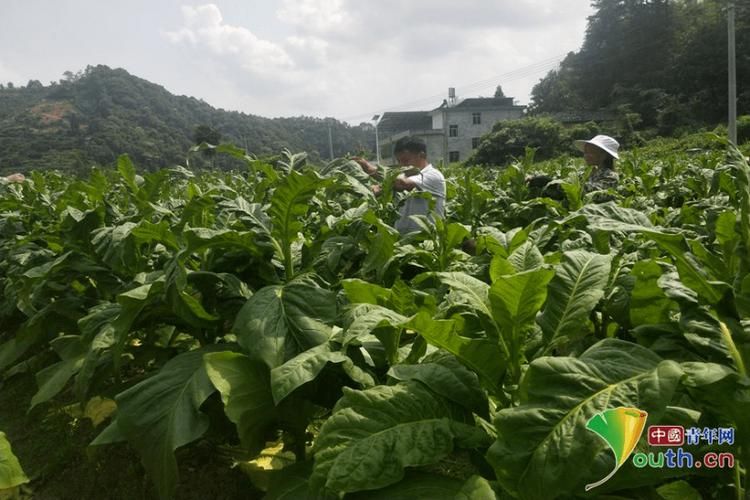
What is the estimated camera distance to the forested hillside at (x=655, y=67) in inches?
1804

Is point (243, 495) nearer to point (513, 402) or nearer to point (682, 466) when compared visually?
point (513, 402)

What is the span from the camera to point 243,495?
2.18m

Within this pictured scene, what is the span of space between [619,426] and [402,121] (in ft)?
253

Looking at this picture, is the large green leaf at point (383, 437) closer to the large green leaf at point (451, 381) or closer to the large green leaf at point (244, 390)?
the large green leaf at point (451, 381)

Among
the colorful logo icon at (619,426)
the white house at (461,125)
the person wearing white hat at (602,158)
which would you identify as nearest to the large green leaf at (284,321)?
the colorful logo icon at (619,426)

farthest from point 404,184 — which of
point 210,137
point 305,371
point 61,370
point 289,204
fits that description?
point 210,137

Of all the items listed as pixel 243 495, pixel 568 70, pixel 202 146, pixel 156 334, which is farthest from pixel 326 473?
pixel 568 70

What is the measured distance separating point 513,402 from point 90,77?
96100 millimetres

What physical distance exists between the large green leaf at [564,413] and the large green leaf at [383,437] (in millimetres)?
193

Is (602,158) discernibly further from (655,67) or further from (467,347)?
(655,67)

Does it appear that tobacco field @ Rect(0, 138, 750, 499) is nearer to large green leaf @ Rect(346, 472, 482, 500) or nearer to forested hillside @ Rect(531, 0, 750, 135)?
large green leaf @ Rect(346, 472, 482, 500)

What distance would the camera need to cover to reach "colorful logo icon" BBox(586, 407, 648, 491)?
36.3 inches

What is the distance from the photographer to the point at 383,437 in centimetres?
114

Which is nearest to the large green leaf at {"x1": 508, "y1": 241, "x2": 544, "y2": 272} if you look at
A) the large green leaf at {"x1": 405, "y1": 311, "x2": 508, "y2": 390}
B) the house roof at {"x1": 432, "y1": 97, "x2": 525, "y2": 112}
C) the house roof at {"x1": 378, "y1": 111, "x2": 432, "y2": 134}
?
the large green leaf at {"x1": 405, "y1": 311, "x2": 508, "y2": 390}
